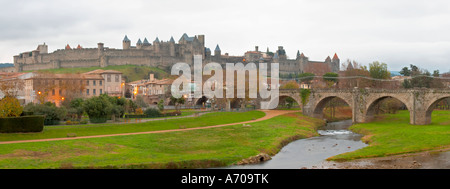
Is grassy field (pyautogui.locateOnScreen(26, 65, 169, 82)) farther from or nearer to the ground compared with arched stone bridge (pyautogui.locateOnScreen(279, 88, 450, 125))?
farther from the ground

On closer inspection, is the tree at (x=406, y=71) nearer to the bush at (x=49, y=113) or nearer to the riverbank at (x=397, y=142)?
the riverbank at (x=397, y=142)

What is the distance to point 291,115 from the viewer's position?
7569cm

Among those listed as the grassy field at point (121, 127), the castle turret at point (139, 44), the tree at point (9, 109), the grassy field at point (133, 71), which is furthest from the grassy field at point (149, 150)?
the castle turret at point (139, 44)

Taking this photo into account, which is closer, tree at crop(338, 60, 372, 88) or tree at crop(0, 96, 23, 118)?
tree at crop(0, 96, 23, 118)

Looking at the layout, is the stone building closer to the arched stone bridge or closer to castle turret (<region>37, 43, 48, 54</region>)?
the arched stone bridge

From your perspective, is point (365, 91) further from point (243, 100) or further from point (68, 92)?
point (68, 92)

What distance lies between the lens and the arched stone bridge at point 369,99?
193 feet

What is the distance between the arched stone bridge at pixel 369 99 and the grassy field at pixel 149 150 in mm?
21367

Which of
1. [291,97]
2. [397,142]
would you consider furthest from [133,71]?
[397,142]

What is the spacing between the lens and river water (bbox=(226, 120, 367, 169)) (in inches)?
1323

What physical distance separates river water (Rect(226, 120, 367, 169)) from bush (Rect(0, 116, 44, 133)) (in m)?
19.0

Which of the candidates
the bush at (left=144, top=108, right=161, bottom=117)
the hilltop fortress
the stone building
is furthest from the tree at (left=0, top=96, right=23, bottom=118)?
the hilltop fortress

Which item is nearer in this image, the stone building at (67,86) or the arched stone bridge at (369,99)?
the arched stone bridge at (369,99)
